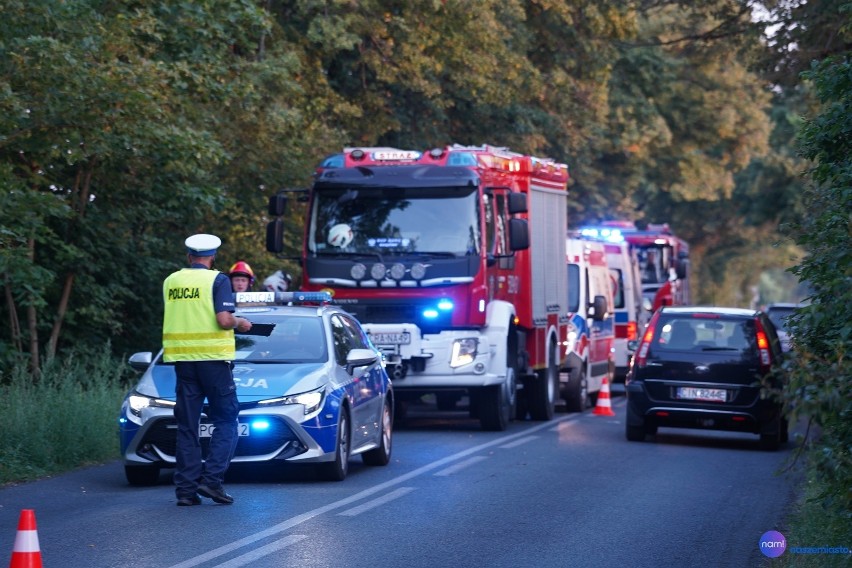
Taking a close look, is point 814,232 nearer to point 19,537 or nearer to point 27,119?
point 19,537

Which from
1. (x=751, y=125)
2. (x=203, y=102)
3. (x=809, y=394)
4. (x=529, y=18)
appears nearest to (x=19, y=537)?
(x=809, y=394)

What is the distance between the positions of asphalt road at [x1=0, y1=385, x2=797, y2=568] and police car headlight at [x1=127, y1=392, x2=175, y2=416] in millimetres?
629

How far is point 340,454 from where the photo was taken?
12070mm

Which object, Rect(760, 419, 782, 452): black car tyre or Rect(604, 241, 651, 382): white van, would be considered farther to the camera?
Rect(604, 241, 651, 382): white van

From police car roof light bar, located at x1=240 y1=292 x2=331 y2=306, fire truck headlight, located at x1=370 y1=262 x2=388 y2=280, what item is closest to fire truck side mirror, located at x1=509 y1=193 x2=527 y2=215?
fire truck headlight, located at x1=370 y1=262 x2=388 y2=280

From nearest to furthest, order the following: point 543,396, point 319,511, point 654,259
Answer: point 319,511 < point 543,396 < point 654,259

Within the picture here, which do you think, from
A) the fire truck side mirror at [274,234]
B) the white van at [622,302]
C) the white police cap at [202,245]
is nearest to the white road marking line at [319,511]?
the white police cap at [202,245]

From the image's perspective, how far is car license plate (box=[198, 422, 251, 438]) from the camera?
1131 centimetres

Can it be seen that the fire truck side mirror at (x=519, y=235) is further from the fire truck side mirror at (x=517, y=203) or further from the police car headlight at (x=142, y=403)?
the police car headlight at (x=142, y=403)

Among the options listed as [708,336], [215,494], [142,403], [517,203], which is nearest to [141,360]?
[142,403]

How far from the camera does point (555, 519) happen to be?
10.4 metres

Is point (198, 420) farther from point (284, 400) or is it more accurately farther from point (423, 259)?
point (423, 259)

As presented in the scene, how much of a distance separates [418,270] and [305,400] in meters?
5.95

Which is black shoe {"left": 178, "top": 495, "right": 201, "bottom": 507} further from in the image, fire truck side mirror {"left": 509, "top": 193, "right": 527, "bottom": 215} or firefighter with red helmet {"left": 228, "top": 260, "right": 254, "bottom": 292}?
fire truck side mirror {"left": 509, "top": 193, "right": 527, "bottom": 215}
